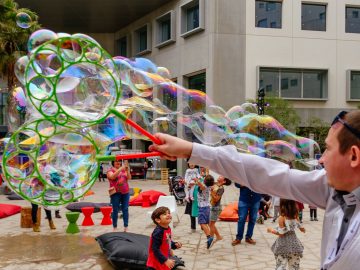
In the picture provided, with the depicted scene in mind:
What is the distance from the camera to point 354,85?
94.5ft

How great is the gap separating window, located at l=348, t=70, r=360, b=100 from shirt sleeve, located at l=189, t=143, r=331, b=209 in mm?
28604

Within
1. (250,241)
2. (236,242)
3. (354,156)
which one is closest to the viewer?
(354,156)

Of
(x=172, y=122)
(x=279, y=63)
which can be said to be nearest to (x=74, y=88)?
(x=172, y=122)

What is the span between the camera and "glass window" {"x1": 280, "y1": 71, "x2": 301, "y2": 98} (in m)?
28.1

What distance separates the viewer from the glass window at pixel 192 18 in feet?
94.2

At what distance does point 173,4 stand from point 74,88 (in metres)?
28.5

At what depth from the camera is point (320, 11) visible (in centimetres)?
2820

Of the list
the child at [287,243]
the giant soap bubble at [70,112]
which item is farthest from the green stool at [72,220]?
the giant soap bubble at [70,112]

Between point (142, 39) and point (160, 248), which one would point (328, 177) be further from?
point (142, 39)

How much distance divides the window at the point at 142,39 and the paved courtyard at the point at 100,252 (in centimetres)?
2364

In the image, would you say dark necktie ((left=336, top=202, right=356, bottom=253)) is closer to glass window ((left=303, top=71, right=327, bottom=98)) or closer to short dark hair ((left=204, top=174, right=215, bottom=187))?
short dark hair ((left=204, top=174, right=215, bottom=187))

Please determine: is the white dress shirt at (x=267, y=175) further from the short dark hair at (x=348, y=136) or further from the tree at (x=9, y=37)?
the tree at (x=9, y=37)

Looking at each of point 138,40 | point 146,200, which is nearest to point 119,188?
point 146,200

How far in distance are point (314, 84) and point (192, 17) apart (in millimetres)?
8719
